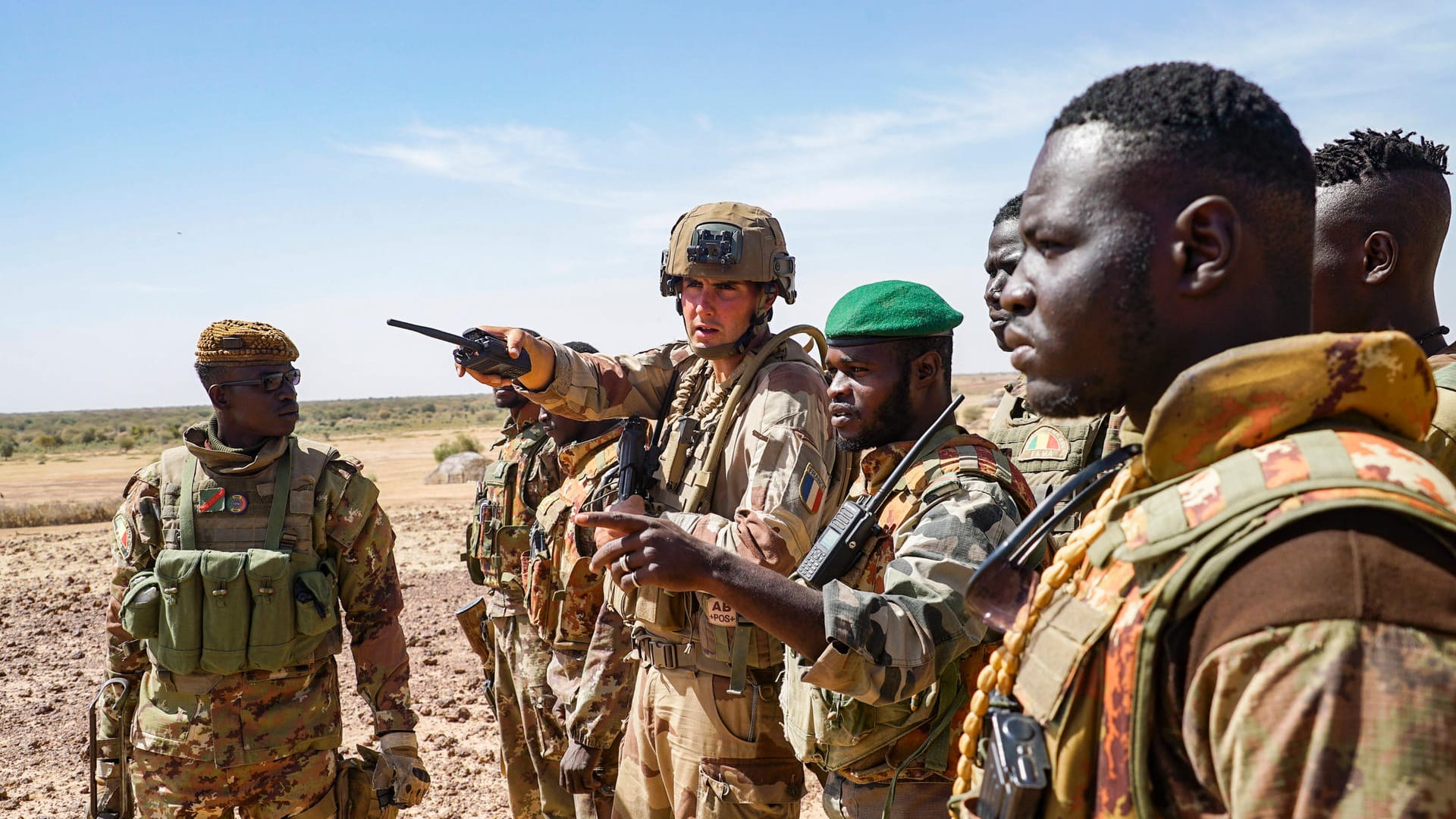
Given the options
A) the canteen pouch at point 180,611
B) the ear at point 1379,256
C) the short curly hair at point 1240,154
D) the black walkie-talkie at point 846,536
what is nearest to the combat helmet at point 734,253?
the black walkie-talkie at point 846,536

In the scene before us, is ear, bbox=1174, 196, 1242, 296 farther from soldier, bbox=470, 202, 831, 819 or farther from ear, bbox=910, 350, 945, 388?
soldier, bbox=470, 202, 831, 819

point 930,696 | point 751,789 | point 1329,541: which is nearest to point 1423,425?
point 1329,541

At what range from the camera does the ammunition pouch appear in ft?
13.3

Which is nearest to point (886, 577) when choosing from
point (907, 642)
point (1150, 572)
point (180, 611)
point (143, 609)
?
point (907, 642)

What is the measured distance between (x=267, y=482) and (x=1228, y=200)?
13.1 feet

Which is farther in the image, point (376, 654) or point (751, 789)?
point (376, 654)

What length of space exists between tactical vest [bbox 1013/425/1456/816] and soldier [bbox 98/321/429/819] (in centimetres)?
359

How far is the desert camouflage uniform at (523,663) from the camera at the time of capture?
543cm

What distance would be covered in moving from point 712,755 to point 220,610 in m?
2.11

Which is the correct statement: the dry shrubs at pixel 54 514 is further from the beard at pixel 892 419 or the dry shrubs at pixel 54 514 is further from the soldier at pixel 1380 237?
the soldier at pixel 1380 237

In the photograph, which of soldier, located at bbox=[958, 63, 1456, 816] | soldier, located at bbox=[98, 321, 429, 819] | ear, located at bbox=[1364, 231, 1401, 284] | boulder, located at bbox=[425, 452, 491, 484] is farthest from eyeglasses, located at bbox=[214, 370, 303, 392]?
boulder, located at bbox=[425, 452, 491, 484]

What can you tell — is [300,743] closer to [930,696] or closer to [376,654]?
[376,654]

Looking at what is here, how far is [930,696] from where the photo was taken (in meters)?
2.62

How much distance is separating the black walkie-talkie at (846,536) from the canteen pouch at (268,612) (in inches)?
96.3
